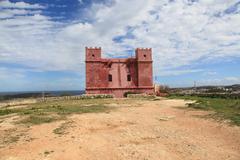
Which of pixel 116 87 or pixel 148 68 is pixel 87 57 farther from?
pixel 148 68

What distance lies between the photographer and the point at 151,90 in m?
36.8

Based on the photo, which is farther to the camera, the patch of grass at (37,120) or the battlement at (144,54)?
the battlement at (144,54)

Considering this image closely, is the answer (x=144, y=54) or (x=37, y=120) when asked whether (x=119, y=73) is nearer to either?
(x=144, y=54)

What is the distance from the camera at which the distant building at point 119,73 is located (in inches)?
1385

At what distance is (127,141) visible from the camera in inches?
399

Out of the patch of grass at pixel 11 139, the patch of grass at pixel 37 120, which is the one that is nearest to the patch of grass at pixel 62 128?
the patch of grass at pixel 37 120

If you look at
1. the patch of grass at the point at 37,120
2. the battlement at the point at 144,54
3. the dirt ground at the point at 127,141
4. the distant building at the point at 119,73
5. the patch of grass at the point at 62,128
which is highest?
the battlement at the point at 144,54

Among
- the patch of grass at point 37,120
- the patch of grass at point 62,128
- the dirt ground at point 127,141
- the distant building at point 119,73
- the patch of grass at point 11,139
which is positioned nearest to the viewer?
the dirt ground at point 127,141

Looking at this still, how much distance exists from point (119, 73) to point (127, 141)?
26.4 metres

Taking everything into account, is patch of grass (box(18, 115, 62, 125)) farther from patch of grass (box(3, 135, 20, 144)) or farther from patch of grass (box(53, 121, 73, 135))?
patch of grass (box(3, 135, 20, 144))

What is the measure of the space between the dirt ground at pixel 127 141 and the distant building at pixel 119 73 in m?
21.2

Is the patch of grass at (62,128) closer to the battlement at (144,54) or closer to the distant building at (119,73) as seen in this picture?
the distant building at (119,73)

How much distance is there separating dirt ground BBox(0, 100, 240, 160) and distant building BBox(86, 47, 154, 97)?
2121cm

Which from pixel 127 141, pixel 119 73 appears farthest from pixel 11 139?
pixel 119 73
